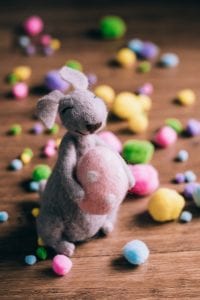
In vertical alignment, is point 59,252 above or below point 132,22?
below

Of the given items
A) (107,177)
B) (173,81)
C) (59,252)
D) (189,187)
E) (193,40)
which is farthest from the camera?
(193,40)

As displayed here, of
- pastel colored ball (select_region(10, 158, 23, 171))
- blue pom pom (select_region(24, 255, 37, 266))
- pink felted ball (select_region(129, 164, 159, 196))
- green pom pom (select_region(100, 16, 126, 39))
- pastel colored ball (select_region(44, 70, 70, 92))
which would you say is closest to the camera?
blue pom pom (select_region(24, 255, 37, 266))

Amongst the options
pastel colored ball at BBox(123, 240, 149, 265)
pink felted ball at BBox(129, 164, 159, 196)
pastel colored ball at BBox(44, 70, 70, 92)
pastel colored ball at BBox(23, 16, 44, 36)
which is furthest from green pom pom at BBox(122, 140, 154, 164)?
pastel colored ball at BBox(23, 16, 44, 36)

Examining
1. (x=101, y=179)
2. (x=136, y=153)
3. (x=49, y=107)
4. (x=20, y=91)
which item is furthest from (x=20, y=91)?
(x=101, y=179)

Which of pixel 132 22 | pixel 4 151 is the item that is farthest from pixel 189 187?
pixel 132 22

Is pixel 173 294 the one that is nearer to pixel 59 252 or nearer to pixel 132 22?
pixel 59 252

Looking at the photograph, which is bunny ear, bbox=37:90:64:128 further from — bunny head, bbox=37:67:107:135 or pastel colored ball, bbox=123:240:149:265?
pastel colored ball, bbox=123:240:149:265

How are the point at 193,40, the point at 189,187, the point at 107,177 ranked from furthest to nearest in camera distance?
the point at 193,40
the point at 189,187
the point at 107,177

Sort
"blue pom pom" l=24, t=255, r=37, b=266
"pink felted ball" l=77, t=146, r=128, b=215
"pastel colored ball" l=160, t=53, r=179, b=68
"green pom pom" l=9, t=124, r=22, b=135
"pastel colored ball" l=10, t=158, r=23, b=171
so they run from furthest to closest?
"pastel colored ball" l=160, t=53, r=179, b=68 → "green pom pom" l=9, t=124, r=22, b=135 → "pastel colored ball" l=10, t=158, r=23, b=171 → "blue pom pom" l=24, t=255, r=37, b=266 → "pink felted ball" l=77, t=146, r=128, b=215
